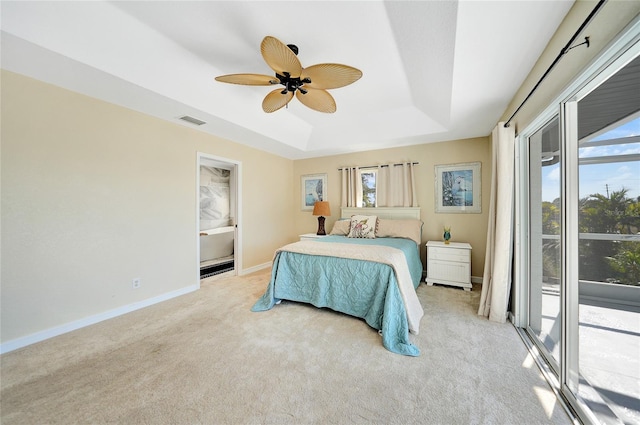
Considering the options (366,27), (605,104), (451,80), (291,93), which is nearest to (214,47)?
(291,93)

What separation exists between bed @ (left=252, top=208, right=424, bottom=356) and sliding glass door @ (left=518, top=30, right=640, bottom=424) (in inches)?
39.4

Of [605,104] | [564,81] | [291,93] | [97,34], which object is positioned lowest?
[605,104]

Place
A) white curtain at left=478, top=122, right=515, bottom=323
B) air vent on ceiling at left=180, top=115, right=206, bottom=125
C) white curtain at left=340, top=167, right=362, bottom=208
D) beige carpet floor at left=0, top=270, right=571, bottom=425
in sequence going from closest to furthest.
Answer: beige carpet floor at left=0, top=270, right=571, bottom=425 < white curtain at left=478, top=122, right=515, bottom=323 < air vent on ceiling at left=180, top=115, right=206, bottom=125 < white curtain at left=340, top=167, right=362, bottom=208

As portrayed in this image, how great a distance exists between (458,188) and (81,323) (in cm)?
530

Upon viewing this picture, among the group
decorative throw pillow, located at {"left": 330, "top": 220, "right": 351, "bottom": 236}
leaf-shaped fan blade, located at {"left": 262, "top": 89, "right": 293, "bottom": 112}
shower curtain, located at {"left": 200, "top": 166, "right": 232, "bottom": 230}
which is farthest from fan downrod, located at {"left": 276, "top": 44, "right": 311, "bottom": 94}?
shower curtain, located at {"left": 200, "top": 166, "right": 232, "bottom": 230}

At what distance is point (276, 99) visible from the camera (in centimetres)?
227

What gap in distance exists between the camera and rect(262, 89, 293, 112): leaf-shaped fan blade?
2191mm

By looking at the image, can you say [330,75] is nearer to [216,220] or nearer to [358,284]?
[358,284]

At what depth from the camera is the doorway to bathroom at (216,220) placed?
476 centimetres

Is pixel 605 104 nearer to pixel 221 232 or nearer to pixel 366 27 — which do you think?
pixel 366 27

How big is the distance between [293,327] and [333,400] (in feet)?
3.09

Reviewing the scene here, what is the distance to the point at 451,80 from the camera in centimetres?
210

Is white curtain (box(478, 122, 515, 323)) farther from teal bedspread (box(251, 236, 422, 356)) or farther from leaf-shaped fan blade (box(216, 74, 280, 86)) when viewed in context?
leaf-shaped fan blade (box(216, 74, 280, 86))

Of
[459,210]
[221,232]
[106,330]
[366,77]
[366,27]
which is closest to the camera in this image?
[366,27]
